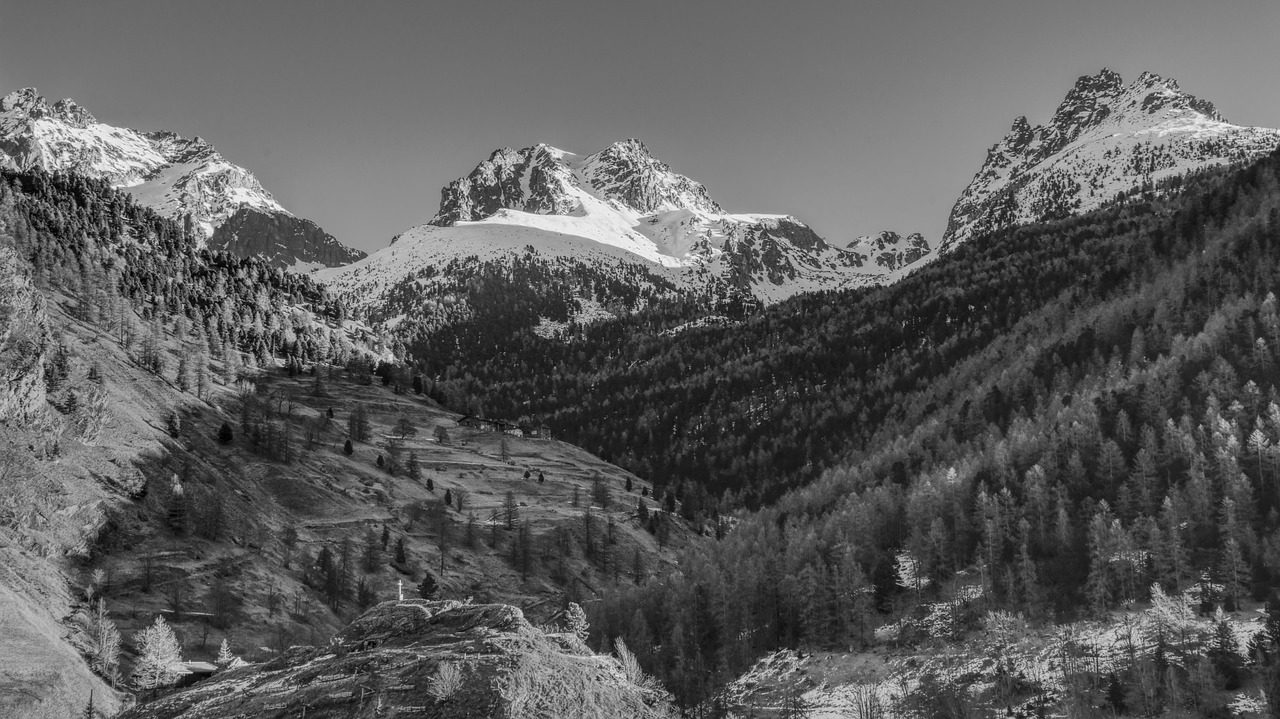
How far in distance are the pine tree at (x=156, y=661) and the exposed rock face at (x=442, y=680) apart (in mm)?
57636

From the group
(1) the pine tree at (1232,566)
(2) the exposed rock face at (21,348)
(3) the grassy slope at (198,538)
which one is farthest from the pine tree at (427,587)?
(1) the pine tree at (1232,566)

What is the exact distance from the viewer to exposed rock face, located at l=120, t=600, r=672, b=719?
2806 cm

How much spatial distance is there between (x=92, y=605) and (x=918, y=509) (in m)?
124

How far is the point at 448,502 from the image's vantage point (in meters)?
182

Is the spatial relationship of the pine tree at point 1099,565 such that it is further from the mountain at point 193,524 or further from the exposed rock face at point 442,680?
the exposed rock face at point 442,680

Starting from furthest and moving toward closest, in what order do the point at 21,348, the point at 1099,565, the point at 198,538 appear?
the point at 198,538 → the point at 21,348 → the point at 1099,565

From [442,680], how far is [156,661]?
73630 mm

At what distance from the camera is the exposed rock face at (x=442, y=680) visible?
2806 centimetres

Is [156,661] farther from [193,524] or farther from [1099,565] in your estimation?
[1099,565]

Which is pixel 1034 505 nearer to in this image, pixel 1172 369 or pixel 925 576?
pixel 925 576

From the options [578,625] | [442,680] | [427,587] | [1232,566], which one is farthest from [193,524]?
[1232,566]

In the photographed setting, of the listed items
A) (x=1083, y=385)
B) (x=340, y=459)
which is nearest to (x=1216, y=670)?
(x=1083, y=385)

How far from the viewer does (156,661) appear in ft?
286

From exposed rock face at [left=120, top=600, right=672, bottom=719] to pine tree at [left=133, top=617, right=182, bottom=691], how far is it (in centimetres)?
5764
